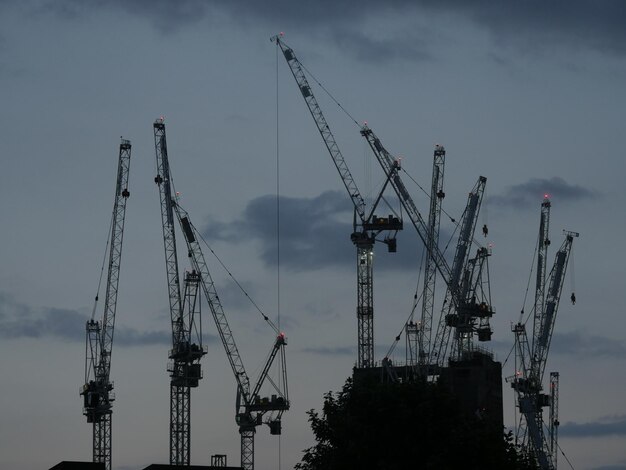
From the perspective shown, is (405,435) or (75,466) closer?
(405,435)

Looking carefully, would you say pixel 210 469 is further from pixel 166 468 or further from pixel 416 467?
pixel 416 467

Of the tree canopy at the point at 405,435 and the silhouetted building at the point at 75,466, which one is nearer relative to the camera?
the tree canopy at the point at 405,435

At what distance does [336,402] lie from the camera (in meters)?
122

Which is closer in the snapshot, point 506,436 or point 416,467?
point 416,467

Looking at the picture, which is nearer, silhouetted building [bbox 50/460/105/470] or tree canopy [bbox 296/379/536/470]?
tree canopy [bbox 296/379/536/470]

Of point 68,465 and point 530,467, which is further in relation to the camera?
point 68,465

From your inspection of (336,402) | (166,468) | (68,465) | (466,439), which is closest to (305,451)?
(336,402)

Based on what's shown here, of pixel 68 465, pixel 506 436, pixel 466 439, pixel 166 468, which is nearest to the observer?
pixel 466 439

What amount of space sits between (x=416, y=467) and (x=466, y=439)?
3933 millimetres

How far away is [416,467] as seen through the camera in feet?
371

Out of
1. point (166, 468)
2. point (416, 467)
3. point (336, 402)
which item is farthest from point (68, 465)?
point (416, 467)

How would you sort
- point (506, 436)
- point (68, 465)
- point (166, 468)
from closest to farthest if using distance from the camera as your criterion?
1. point (506, 436)
2. point (68, 465)
3. point (166, 468)

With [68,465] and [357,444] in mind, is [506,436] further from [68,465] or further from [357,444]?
[68,465]

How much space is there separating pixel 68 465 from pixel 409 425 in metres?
46.6
